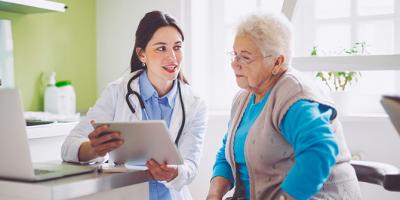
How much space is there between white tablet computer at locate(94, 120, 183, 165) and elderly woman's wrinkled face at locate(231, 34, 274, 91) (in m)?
0.39

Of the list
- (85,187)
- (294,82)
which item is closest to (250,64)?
(294,82)

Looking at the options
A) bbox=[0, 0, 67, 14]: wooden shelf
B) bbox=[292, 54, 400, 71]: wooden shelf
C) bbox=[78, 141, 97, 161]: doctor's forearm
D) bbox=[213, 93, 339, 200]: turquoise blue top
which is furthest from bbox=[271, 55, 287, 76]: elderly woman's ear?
bbox=[0, 0, 67, 14]: wooden shelf

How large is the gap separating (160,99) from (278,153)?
612mm

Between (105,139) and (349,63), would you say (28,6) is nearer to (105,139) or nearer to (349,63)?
(105,139)

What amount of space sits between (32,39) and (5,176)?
185cm

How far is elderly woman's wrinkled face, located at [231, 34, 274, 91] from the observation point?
1640mm

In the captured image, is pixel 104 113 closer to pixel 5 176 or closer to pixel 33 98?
pixel 5 176

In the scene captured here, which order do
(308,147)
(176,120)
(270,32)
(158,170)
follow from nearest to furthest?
1. (308,147)
2. (158,170)
3. (270,32)
4. (176,120)

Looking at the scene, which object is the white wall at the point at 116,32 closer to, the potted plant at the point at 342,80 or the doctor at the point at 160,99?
the potted plant at the point at 342,80

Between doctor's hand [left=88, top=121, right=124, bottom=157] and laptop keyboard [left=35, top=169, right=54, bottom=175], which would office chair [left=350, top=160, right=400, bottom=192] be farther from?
laptop keyboard [left=35, top=169, right=54, bottom=175]

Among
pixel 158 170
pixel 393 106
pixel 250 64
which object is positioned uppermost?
pixel 250 64

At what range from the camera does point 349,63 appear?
5.63 feet

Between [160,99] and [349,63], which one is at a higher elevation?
[349,63]

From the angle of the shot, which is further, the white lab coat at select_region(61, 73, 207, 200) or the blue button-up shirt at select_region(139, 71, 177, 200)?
the blue button-up shirt at select_region(139, 71, 177, 200)
